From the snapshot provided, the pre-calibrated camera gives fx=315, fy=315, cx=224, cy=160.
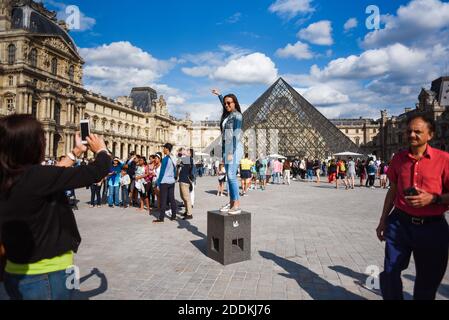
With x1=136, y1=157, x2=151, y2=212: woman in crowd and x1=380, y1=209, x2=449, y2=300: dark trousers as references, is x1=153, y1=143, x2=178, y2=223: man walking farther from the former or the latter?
x1=380, y1=209, x2=449, y2=300: dark trousers

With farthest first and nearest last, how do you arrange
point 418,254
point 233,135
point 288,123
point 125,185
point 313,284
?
point 288,123, point 125,185, point 233,135, point 313,284, point 418,254

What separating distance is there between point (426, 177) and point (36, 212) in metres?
2.49

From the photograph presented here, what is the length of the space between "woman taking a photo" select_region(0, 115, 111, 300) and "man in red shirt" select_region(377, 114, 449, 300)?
6.83 feet

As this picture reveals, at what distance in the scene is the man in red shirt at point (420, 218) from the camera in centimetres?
212

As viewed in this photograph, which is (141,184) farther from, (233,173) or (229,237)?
(229,237)

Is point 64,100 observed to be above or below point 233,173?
above

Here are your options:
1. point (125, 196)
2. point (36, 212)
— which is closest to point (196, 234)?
point (36, 212)

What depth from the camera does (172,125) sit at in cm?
8112

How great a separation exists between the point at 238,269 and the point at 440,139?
2450 inches

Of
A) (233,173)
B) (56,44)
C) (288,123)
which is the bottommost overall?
(233,173)

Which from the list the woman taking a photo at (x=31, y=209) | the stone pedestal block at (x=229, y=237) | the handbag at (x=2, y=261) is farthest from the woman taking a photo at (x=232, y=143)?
the handbag at (x=2, y=261)

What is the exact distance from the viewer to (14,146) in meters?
1.64

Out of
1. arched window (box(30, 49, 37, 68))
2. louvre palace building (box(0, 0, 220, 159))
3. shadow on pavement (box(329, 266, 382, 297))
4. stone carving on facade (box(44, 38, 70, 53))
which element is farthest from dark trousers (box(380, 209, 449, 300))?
stone carving on facade (box(44, 38, 70, 53))
